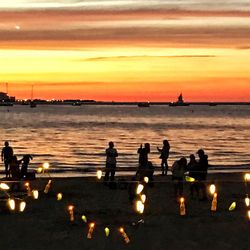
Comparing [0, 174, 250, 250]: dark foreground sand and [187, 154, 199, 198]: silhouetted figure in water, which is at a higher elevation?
[187, 154, 199, 198]: silhouetted figure in water

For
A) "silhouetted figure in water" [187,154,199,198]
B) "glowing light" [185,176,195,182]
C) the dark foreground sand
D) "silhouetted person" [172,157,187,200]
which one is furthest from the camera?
"silhouetted figure in water" [187,154,199,198]

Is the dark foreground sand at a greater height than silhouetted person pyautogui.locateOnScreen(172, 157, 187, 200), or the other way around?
silhouetted person pyautogui.locateOnScreen(172, 157, 187, 200)

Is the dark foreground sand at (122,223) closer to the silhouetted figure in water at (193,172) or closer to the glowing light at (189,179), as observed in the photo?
the silhouetted figure in water at (193,172)

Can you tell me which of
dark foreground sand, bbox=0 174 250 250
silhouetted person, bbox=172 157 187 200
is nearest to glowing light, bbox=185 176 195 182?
silhouetted person, bbox=172 157 187 200

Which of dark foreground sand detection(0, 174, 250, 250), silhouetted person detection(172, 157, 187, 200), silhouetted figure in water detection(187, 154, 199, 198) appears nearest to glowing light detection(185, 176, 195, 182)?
silhouetted person detection(172, 157, 187, 200)

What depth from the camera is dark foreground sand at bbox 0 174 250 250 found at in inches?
605

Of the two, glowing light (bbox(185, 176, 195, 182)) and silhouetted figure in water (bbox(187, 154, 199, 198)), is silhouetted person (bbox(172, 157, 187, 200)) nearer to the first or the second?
glowing light (bbox(185, 176, 195, 182))

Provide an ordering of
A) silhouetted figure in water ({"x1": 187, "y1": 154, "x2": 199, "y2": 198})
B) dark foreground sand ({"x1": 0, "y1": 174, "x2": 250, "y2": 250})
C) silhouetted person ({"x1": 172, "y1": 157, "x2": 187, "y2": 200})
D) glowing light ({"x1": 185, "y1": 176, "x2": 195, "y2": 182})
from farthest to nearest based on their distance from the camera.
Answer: silhouetted figure in water ({"x1": 187, "y1": 154, "x2": 199, "y2": 198}) < silhouetted person ({"x1": 172, "y1": 157, "x2": 187, "y2": 200}) < glowing light ({"x1": 185, "y1": 176, "x2": 195, "y2": 182}) < dark foreground sand ({"x1": 0, "y1": 174, "x2": 250, "y2": 250})

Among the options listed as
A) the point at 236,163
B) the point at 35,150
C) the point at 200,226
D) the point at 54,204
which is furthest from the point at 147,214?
the point at 35,150

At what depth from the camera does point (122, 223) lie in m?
17.3

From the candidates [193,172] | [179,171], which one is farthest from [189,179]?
[193,172]

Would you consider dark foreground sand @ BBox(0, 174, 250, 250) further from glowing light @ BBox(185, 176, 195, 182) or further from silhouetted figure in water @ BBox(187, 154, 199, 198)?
glowing light @ BBox(185, 176, 195, 182)

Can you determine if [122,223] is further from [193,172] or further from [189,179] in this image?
[193,172]

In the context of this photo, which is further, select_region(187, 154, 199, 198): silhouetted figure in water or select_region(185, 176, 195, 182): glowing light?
select_region(187, 154, 199, 198): silhouetted figure in water
